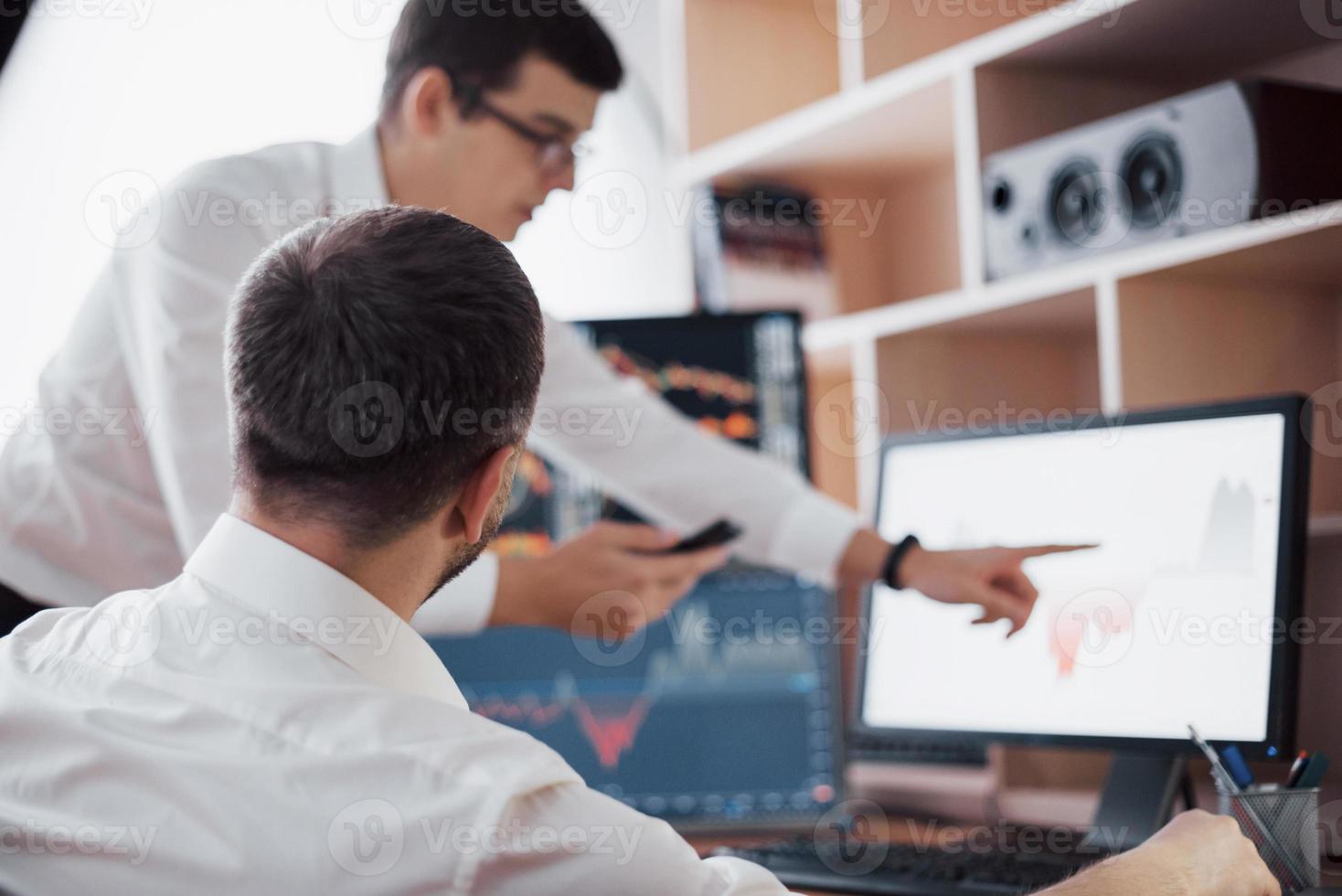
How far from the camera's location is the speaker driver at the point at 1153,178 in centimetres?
153

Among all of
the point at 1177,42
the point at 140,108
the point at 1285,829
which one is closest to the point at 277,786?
the point at 1285,829

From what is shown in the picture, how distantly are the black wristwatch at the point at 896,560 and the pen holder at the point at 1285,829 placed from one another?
49 centimetres

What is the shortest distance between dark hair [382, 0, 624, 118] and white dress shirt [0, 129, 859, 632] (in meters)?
0.11

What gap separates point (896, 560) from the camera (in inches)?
59.9

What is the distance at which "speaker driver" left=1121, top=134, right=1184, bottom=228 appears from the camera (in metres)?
1.53

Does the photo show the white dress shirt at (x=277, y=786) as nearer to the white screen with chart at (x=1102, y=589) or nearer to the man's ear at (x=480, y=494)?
the man's ear at (x=480, y=494)

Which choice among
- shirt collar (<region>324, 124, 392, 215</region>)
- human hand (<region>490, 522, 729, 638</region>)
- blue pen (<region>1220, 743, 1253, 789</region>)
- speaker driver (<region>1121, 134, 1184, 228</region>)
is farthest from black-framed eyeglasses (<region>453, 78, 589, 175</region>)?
blue pen (<region>1220, 743, 1253, 789</region>)

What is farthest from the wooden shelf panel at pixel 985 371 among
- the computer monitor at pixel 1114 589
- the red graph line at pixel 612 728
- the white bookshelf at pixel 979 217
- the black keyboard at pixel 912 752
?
the red graph line at pixel 612 728

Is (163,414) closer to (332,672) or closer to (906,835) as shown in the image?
(332,672)

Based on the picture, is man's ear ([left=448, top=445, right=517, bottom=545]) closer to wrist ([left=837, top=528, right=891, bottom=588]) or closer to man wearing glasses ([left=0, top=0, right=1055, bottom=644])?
man wearing glasses ([left=0, top=0, right=1055, bottom=644])

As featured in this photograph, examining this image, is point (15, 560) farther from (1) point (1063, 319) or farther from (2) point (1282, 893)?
(1) point (1063, 319)

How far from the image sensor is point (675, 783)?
1910mm

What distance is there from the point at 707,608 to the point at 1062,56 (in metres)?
0.94

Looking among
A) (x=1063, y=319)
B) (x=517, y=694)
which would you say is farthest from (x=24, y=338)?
(x=1063, y=319)
